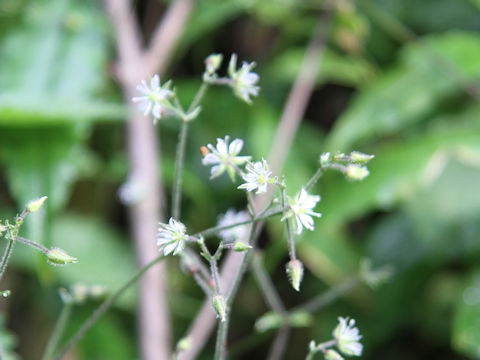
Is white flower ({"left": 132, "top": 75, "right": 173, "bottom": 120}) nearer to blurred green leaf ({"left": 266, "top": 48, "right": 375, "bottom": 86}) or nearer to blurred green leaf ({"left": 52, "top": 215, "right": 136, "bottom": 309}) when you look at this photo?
blurred green leaf ({"left": 52, "top": 215, "right": 136, "bottom": 309})

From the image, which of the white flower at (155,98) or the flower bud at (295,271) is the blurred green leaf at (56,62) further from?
the flower bud at (295,271)

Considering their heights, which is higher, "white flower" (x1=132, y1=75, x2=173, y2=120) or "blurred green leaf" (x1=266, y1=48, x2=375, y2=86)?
"blurred green leaf" (x1=266, y1=48, x2=375, y2=86)

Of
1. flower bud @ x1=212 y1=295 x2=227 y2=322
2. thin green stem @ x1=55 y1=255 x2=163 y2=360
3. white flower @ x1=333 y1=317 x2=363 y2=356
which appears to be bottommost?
white flower @ x1=333 y1=317 x2=363 y2=356

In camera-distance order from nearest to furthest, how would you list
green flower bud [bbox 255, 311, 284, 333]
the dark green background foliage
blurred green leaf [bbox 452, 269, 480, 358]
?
green flower bud [bbox 255, 311, 284, 333], blurred green leaf [bbox 452, 269, 480, 358], the dark green background foliage

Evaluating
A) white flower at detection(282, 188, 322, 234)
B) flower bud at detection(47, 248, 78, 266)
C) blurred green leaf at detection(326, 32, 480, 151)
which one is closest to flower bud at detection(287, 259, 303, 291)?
white flower at detection(282, 188, 322, 234)

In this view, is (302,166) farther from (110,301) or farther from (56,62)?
(110,301)

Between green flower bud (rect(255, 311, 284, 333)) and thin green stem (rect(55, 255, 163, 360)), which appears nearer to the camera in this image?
thin green stem (rect(55, 255, 163, 360))

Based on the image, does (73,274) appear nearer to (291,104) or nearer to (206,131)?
(206,131)

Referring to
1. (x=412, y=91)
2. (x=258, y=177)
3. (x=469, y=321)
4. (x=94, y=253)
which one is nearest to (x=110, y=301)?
(x=258, y=177)
